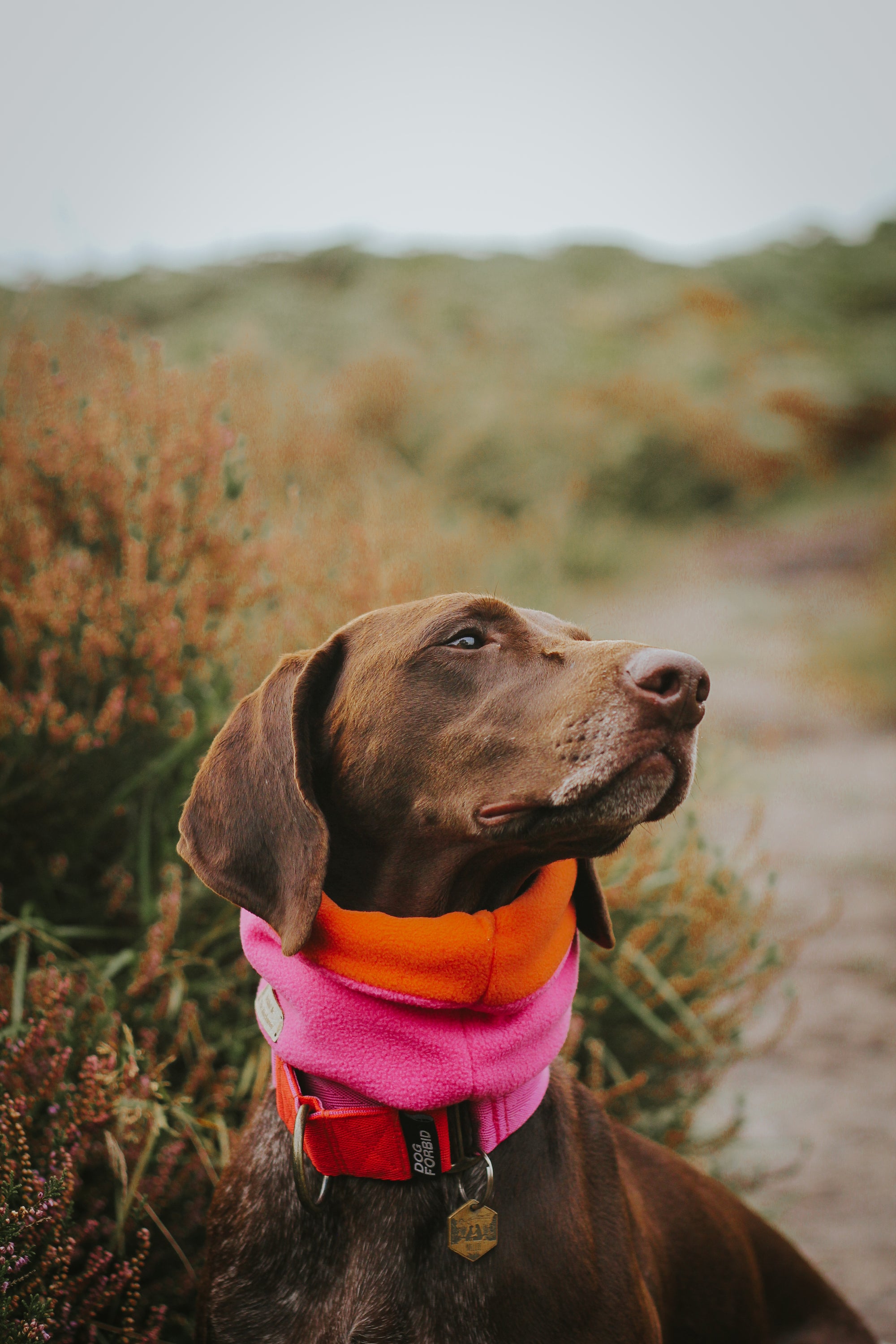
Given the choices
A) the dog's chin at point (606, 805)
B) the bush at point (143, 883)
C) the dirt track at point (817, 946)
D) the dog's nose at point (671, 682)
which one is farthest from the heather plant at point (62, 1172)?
the dirt track at point (817, 946)

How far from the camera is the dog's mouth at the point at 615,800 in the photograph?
1406 millimetres

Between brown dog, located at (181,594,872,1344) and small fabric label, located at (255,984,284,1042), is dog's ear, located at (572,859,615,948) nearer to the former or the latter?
brown dog, located at (181,594,872,1344)

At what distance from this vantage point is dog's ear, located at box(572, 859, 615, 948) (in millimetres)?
1833

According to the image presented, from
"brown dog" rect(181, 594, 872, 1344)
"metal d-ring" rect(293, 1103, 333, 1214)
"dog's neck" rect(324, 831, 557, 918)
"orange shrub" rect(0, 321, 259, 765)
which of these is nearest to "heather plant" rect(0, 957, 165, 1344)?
"brown dog" rect(181, 594, 872, 1344)

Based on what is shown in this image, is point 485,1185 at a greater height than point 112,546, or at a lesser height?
lesser

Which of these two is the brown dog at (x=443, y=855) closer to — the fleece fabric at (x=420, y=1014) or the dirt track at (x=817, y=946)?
the fleece fabric at (x=420, y=1014)

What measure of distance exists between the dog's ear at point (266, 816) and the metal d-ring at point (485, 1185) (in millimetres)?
479

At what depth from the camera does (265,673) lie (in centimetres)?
302

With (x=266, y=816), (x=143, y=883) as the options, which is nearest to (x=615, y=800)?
(x=266, y=816)

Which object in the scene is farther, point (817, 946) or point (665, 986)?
point (817, 946)

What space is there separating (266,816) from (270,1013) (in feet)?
1.20

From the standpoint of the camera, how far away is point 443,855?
5.31 feet

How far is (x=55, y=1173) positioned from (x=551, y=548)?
616cm

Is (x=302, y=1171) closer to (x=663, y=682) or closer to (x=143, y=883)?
(x=663, y=682)
